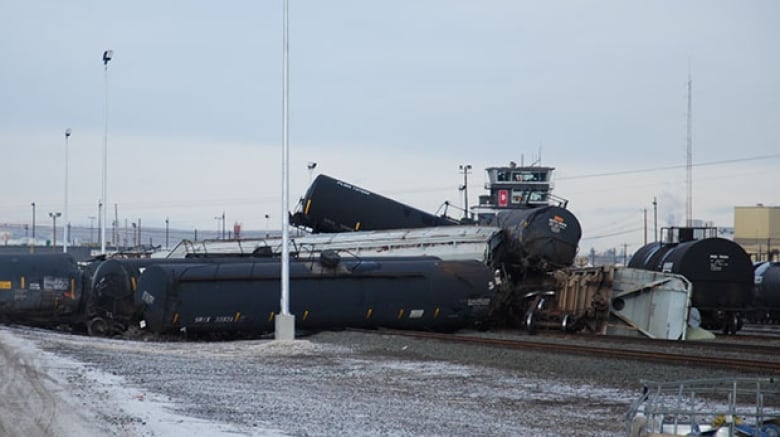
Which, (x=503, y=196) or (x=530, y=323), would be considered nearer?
(x=530, y=323)

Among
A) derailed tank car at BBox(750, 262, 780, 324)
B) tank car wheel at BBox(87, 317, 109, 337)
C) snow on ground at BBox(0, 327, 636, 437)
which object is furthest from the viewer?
derailed tank car at BBox(750, 262, 780, 324)

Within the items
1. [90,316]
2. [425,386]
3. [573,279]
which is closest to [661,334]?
[573,279]

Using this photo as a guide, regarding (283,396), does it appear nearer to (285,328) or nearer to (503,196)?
(285,328)

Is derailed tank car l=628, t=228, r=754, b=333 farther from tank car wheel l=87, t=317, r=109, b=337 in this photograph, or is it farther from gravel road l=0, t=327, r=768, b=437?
tank car wheel l=87, t=317, r=109, b=337

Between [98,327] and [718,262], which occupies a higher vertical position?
[718,262]

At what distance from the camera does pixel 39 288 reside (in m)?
32.3

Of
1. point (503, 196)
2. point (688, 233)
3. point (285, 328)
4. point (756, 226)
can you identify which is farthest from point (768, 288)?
point (756, 226)

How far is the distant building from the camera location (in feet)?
309

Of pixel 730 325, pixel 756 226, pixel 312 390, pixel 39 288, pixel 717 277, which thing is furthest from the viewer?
pixel 756 226

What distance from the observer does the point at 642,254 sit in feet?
126

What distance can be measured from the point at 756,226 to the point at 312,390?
86743 mm

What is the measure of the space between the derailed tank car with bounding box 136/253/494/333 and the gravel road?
295 cm

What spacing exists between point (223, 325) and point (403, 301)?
16.4 ft

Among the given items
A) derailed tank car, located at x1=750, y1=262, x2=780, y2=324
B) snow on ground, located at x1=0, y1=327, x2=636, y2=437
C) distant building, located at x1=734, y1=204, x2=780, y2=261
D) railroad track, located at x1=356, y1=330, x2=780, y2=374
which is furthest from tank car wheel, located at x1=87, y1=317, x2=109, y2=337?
distant building, located at x1=734, y1=204, x2=780, y2=261
